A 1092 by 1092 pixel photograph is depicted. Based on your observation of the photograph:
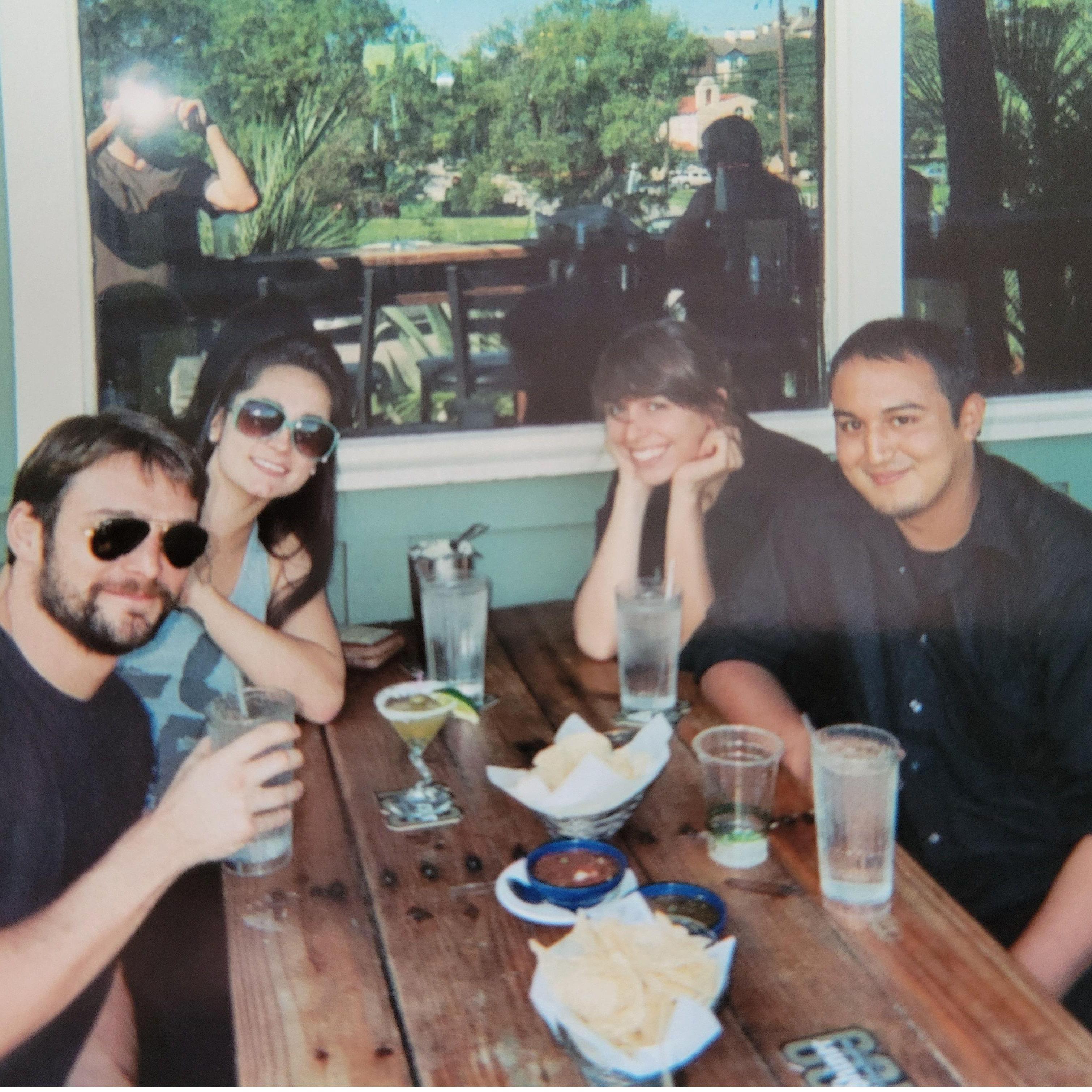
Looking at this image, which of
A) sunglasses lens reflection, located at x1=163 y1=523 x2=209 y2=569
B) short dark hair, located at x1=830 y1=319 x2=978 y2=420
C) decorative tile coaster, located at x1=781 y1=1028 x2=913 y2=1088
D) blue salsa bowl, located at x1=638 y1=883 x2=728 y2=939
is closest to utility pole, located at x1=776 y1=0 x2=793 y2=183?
short dark hair, located at x1=830 y1=319 x2=978 y2=420

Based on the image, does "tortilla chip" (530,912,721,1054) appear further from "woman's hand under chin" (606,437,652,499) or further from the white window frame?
the white window frame

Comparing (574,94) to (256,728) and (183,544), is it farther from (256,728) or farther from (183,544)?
(256,728)

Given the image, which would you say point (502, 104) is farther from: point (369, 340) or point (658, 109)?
point (369, 340)

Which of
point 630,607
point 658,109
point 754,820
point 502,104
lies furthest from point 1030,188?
point 754,820

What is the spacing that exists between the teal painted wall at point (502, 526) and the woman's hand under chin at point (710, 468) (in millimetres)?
227

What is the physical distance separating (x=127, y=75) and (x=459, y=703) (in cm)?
99

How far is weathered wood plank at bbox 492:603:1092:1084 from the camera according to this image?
2.78 feet

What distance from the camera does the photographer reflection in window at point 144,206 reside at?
5.26ft

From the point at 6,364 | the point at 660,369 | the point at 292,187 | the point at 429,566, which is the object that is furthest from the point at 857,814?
the point at 6,364

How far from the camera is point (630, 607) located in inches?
60.2

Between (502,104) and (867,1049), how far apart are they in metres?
1.39

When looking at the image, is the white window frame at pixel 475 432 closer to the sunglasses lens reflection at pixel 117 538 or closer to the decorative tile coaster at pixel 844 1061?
the sunglasses lens reflection at pixel 117 538

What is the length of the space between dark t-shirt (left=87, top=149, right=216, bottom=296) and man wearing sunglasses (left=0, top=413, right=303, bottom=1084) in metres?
0.42

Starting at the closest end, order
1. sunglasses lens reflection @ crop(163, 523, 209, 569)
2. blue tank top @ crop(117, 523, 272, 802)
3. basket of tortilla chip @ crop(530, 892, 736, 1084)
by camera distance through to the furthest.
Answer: basket of tortilla chip @ crop(530, 892, 736, 1084), sunglasses lens reflection @ crop(163, 523, 209, 569), blue tank top @ crop(117, 523, 272, 802)
